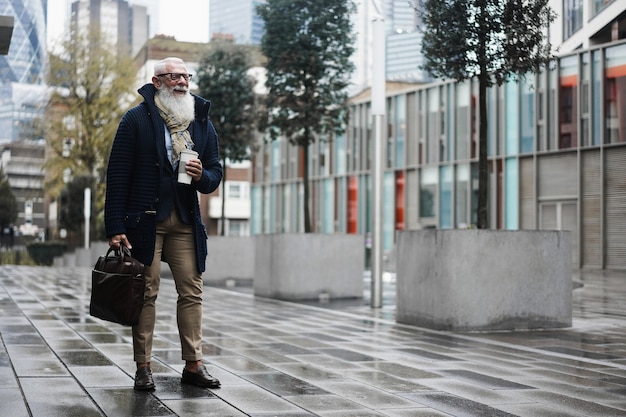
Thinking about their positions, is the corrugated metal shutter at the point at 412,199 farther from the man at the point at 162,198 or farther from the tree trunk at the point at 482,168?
the man at the point at 162,198

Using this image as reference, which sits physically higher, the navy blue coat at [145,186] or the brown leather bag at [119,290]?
the navy blue coat at [145,186]

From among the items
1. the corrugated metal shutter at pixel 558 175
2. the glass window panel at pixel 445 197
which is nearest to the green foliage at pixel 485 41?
the corrugated metal shutter at pixel 558 175

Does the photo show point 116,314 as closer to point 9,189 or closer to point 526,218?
point 526,218

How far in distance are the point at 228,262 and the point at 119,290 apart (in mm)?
17944

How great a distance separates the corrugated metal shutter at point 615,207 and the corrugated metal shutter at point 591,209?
31cm

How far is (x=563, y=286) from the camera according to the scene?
458 inches

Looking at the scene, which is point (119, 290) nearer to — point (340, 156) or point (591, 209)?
point (591, 209)

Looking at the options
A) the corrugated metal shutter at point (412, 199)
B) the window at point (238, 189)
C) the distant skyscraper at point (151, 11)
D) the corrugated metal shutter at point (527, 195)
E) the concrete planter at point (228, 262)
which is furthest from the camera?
the distant skyscraper at point (151, 11)

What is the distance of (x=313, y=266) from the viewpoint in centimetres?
1703

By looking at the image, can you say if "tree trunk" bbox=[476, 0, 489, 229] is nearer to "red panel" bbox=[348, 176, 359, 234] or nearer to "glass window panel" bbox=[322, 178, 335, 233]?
"red panel" bbox=[348, 176, 359, 234]

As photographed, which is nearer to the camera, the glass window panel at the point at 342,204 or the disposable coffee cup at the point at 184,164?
the disposable coffee cup at the point at 184,164

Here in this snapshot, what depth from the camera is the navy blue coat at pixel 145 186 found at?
6184 mm

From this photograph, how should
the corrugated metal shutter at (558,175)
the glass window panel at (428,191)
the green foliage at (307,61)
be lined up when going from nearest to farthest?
1. the green foliage at (307,61)
2. the corrugated metal shutter at (558,175)
3. the glass window panel at (428,191)

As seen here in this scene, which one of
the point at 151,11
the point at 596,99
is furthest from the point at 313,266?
the point at 151,11
